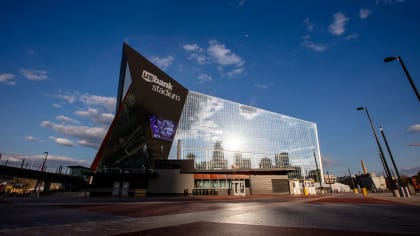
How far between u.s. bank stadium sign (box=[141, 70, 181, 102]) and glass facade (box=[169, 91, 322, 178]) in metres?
24.4

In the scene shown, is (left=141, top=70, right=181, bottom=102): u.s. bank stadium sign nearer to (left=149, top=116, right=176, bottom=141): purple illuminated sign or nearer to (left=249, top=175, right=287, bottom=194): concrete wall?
(left=149, top=116, right=176, bottom=141): purple illuminated sign

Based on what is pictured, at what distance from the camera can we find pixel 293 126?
108125 millimetres

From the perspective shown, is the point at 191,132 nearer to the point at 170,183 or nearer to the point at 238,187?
the point at 170,183

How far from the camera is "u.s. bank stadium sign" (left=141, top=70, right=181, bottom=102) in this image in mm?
48006

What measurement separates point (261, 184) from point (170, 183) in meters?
18.9

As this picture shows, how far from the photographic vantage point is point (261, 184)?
3950 centimetres

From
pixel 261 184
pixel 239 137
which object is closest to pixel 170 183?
pixel 261 184

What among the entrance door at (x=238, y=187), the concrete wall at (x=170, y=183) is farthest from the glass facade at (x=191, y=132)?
the concrete wall at (x=170, y=183)

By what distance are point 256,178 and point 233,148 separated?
48.6m

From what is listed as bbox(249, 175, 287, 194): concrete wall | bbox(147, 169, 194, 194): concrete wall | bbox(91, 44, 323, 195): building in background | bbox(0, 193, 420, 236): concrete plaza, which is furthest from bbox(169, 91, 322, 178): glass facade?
bbox(0, 193, 420, 236): concrete plaza

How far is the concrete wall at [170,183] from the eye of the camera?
36.4m

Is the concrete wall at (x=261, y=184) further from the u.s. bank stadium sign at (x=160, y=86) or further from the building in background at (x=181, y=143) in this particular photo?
the u.s. bank stadium sign at (x=160, y=86)

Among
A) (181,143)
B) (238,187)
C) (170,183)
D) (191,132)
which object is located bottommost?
(238,187)

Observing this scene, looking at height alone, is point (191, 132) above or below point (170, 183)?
above
